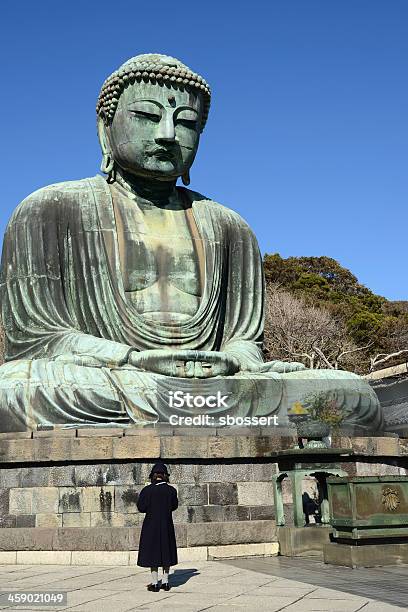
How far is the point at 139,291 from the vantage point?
36.9 ft

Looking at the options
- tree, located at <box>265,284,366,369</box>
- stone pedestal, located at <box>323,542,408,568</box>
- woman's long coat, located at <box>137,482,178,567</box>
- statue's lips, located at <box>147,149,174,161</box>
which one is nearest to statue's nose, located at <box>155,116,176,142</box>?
statue's lips, located at <box>147,149,174,161</box>

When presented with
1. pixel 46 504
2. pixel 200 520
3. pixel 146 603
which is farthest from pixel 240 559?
pixel 146 603

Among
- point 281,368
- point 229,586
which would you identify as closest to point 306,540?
point 229,586

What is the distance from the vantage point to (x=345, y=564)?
24.5 ft

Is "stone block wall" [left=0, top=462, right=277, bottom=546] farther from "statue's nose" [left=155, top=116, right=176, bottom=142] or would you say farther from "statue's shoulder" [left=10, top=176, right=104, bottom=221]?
"statue's nose" [left=155, top=116, right=176, bottom=142]

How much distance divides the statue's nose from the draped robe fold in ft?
Answer: 3.61

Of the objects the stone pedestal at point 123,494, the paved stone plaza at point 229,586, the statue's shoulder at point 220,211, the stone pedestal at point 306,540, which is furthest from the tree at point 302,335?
the paved stone plaza at point 229,586

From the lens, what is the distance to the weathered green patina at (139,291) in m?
9.69

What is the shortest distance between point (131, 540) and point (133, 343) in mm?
3228

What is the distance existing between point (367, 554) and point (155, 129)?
21.5 feet

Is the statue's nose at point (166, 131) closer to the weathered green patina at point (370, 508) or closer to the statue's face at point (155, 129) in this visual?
the statue's face at point (155, 129)

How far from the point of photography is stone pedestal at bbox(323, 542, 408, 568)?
24.2 feet

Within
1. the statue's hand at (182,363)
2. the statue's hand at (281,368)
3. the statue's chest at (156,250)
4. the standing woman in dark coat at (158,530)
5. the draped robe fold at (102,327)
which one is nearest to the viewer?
the standing woman in dark coat at (158,530)

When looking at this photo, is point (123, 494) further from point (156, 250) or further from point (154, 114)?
point (154, 114)
